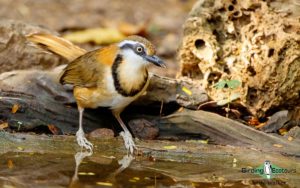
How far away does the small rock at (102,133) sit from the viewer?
6.46 m

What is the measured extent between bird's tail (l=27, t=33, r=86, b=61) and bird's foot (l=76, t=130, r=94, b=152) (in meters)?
1.12

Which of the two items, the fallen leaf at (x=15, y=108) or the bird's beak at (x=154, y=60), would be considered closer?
the bird's beak at (x=154, y=60)

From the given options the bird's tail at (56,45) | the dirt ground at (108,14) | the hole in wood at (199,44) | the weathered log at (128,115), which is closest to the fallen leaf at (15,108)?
the weathered log at (128,115)

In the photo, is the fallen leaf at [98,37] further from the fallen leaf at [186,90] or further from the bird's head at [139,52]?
the bird's head at [139,52]

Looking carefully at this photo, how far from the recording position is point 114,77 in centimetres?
629

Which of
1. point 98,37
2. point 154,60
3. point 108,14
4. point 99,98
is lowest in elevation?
point 99,98

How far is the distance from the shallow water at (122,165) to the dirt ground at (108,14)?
5.05 metres

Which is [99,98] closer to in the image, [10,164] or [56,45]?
[56,45]

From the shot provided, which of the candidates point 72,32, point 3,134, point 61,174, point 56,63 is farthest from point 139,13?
point 61,174

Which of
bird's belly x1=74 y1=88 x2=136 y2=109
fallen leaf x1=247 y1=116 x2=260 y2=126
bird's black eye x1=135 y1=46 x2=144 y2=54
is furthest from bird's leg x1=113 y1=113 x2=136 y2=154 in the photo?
fallen leaf x1=247 y1=116 x2=260 y2=126

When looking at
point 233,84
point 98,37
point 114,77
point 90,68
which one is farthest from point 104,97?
point 98,37

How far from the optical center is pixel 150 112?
6961 mm

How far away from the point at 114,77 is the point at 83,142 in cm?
64

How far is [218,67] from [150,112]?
0.79m
